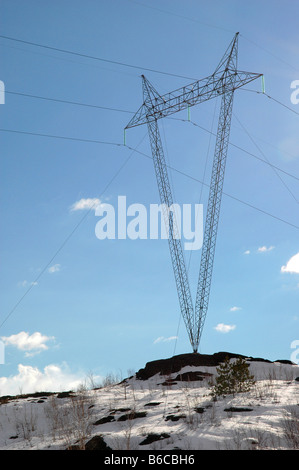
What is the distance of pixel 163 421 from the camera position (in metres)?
12.2

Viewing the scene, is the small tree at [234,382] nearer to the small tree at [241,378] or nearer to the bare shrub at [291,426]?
the small tree at [241,378]

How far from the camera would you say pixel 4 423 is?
50.9 ft

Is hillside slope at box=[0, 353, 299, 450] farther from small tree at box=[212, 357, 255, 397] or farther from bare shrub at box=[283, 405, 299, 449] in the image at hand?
small tree at box=[212, 357, 255, 397]

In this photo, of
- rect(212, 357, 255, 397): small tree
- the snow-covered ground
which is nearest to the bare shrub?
the snow-covered ground

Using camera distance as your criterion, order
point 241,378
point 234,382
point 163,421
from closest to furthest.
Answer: point 163,421 → point 234,382 → point 241,378

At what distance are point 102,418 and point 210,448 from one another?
16.1 feet

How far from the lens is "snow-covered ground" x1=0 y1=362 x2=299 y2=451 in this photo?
33.4ft

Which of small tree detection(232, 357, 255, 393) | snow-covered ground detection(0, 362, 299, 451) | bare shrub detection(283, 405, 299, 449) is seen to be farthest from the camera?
small tree detection(232, 357, 255, 393)

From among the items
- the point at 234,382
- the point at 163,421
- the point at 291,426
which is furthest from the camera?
the point at 234,382

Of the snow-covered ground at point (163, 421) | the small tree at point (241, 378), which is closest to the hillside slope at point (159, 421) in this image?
the snow-covered ground at point (163, 421)

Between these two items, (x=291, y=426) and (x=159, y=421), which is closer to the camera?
(x=291, y=426)

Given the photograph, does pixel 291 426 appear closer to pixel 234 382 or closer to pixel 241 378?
pixel 234 382

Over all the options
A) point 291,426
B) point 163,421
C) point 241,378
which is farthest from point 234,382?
point 291,426

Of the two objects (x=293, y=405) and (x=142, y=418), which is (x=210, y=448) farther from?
(x=293, y=405)
